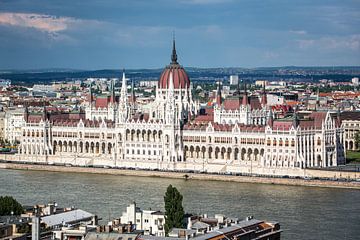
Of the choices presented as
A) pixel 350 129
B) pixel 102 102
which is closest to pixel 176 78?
pixel 102 102

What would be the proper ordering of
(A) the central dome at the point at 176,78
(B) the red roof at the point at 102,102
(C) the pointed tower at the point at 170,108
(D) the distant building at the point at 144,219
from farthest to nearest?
1. (B) the red roof at the point at 102,102
2. (A) the central dome at the point at 176,78
3. (C) the pointed tower at the point at 170,108
4. (D) the distant building at the point at 144,219

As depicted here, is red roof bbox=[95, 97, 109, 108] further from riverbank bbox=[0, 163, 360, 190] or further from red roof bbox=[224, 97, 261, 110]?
red roof bbox=[224, 97, 261, 110]

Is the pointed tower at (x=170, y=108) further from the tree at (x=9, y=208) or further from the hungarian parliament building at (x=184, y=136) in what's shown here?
the tree at (x=9, y=208)

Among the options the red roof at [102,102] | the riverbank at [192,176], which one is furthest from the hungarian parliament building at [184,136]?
the riverbank at [192,176]

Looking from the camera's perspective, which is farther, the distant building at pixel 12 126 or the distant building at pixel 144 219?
the distant building at pixel 12 126

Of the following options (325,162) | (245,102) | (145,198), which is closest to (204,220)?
(145,198)

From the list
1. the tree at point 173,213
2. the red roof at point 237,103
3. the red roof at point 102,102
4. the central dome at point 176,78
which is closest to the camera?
the tree at point 173,213
